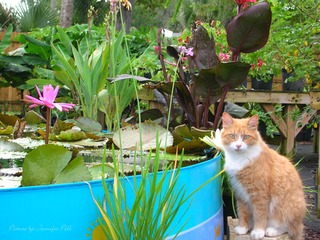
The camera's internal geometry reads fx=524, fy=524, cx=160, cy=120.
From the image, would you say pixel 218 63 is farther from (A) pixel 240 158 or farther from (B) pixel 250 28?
(A) pixel 240 158

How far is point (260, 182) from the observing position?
2385 millimetres

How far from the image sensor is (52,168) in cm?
181

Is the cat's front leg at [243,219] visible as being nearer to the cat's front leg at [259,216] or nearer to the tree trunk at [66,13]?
the cat's front leg at [259,216]

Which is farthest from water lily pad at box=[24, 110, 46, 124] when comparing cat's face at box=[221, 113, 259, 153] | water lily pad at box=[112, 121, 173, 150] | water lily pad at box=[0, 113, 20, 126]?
cat's face at box=[221, 113, 259, 153]

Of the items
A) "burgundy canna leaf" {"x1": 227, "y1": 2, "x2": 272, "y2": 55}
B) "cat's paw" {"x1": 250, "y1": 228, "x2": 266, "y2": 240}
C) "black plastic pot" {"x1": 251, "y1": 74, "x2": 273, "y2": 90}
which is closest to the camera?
"cat's paw" {"x1": 250, "y1": 228, "x2": 266, "y2": 240}

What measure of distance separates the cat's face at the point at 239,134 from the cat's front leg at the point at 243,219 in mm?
293

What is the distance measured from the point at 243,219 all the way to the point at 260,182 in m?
0.26

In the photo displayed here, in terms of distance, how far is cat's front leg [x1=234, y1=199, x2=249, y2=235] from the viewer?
254 centimetres

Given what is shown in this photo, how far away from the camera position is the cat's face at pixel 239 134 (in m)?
2.41

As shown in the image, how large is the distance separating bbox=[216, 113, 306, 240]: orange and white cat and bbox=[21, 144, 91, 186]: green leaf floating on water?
0.87 m

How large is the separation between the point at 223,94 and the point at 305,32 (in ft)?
4.77

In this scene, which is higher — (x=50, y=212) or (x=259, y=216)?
(x=50, y=212)

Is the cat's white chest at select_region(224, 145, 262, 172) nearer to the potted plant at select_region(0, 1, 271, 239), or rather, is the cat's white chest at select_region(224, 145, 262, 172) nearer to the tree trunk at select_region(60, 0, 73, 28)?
the potted plant at select_region(0, 1, 271, 239)

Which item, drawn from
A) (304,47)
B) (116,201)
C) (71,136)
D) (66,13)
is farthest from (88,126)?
(66,13)
